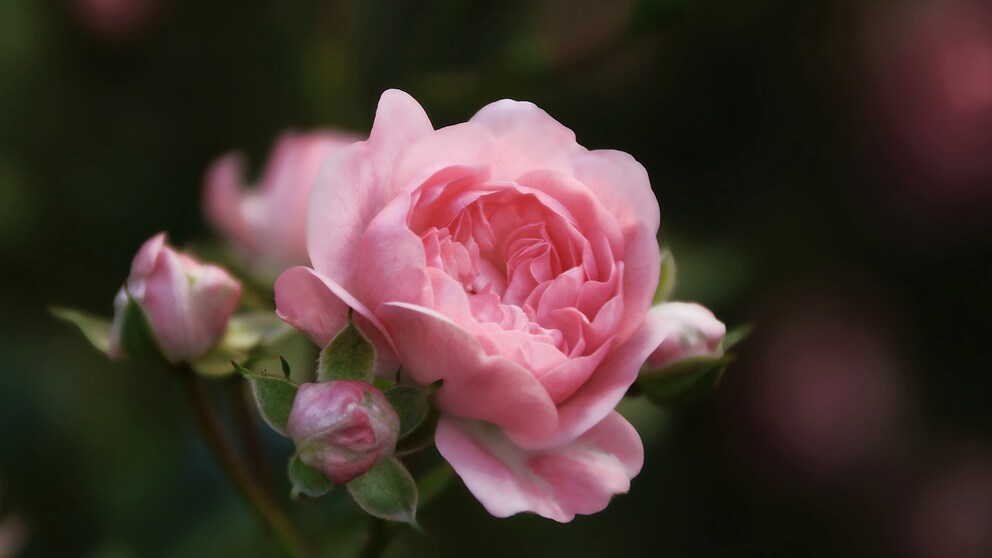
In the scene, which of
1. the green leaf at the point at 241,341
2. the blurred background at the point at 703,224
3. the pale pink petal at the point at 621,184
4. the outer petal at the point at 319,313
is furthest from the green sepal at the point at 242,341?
the blurred background at the point at 703,224

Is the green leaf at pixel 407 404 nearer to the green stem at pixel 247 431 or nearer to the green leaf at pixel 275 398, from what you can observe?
the green leaf at pixel 275 398

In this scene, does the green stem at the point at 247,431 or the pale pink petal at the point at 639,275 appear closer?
the pale pink petal at the point at 639,275

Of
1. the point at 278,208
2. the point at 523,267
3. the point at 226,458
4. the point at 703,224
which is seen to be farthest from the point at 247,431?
the point at 703,224

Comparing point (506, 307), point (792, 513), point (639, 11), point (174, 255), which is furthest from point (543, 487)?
point (792, 513)

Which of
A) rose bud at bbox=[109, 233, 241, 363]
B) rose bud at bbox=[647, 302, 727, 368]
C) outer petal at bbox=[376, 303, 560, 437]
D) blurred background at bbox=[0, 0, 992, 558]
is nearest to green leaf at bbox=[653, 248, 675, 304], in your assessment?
rose bud at bbox=[647, 302, 727, 368]

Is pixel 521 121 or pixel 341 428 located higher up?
pixel 521 121

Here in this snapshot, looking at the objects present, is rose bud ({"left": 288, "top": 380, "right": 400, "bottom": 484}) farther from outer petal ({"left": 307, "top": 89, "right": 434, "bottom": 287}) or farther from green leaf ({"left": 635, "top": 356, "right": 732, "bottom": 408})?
green leaf ({"left": 635, "top": 356, "right": 732, "bottom": 408})

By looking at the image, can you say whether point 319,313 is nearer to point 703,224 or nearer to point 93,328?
A: point 93,328

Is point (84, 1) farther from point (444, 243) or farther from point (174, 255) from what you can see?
point (444, 243)
